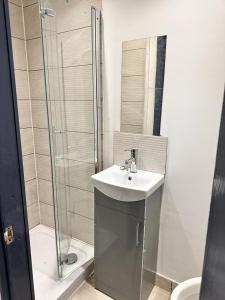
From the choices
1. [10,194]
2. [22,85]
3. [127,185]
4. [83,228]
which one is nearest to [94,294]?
[83,228]

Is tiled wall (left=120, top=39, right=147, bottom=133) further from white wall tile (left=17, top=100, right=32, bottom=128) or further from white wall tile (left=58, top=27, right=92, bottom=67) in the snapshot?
white wall tile (left=17, top=100, right=32, bottom=128)

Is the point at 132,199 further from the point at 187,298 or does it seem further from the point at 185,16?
the point at 185,16

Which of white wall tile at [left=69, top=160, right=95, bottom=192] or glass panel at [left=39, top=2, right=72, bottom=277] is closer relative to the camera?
glass panel at [left=39, top=2, right=72, bottom=277]

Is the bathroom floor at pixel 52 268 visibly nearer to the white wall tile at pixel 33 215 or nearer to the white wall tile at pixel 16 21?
the white wall tile at pixel 33 215

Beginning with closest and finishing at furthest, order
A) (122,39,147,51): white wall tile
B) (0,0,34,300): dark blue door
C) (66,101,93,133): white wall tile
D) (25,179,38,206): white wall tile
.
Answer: (0,0,34,300): dark blue door, (122,39,147,51): white wall tile, (66,101,93,133): white wall tile, (25,179,38,206): white wall tile

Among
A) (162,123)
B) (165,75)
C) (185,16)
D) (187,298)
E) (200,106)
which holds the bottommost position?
(187,298)

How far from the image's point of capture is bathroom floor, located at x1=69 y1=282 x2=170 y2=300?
172cm

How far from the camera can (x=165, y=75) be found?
1.51 metres

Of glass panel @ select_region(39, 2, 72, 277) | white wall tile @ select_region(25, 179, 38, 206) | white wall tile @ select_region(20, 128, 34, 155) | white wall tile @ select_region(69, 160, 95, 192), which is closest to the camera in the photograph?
glass panel @ select_region(39, 2, 72, 277)

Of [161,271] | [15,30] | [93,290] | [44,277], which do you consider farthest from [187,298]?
[15,30]

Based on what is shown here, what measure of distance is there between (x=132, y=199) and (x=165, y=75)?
0.90 m

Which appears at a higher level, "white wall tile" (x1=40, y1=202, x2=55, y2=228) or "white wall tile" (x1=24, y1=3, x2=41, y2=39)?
"white wall tile" (x1=24, y1=3, x2=41, y2=39)

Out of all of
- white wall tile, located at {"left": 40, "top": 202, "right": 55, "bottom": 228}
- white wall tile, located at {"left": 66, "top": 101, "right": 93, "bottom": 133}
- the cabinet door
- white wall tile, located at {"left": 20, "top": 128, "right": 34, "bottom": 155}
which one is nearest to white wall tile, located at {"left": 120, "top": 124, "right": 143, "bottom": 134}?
white wall tile, located at {"left": 66, "top": 101, "right": 93, "bottom": 133}

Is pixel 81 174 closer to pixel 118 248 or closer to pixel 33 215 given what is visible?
pixel 118 248
